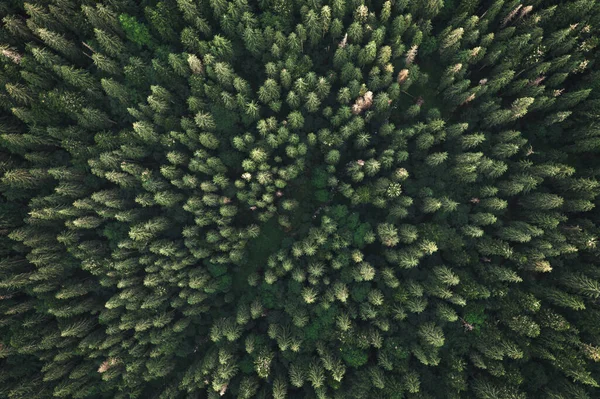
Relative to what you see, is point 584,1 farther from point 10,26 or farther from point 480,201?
point 10,26

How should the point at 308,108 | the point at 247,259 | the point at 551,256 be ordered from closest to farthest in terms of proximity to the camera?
the point at 551,256 < the point at 308,108 < the point at 247,259

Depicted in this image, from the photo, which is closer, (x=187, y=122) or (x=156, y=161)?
(x=187, y=122)

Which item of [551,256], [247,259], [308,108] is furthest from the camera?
[247,259]

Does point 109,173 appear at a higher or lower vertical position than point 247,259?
higher

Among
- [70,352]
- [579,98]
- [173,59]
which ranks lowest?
[70,352]

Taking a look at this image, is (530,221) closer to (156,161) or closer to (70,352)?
(156,161)

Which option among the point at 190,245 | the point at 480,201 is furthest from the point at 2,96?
the point at 480,201

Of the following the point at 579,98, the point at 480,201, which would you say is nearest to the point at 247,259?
the point at 480,201
